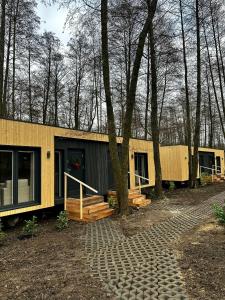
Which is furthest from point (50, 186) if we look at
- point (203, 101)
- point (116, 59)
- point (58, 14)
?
point (203, 101)

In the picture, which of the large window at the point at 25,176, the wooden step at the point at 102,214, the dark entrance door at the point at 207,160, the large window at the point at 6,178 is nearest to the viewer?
the large window at the point at 6,178

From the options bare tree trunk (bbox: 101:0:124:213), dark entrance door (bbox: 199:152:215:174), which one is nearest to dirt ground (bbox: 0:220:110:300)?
bare tree trunk (bbox: 101:0:124:213)

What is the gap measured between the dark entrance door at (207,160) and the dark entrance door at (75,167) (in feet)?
41.4

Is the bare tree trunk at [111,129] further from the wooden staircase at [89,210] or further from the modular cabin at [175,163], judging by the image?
the modular cabin at [175,163]

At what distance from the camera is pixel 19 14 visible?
1282 centimetres

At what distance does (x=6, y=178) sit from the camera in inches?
285

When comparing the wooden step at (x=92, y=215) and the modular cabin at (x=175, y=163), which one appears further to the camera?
the modular cabin at (x=175, y=163)

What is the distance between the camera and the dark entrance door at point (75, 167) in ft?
31.0

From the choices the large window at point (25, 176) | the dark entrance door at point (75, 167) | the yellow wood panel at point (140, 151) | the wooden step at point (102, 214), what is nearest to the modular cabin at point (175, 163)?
the yellow wood panel at point (140, 151)

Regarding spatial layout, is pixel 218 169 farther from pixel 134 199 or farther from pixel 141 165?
pixel 134 199

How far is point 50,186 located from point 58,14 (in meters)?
5.38

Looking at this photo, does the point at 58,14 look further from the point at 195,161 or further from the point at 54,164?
the point at 195,161

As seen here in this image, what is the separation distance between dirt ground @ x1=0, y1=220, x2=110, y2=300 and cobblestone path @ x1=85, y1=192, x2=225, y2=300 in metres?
0.23

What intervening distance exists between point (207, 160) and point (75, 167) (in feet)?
46.9
